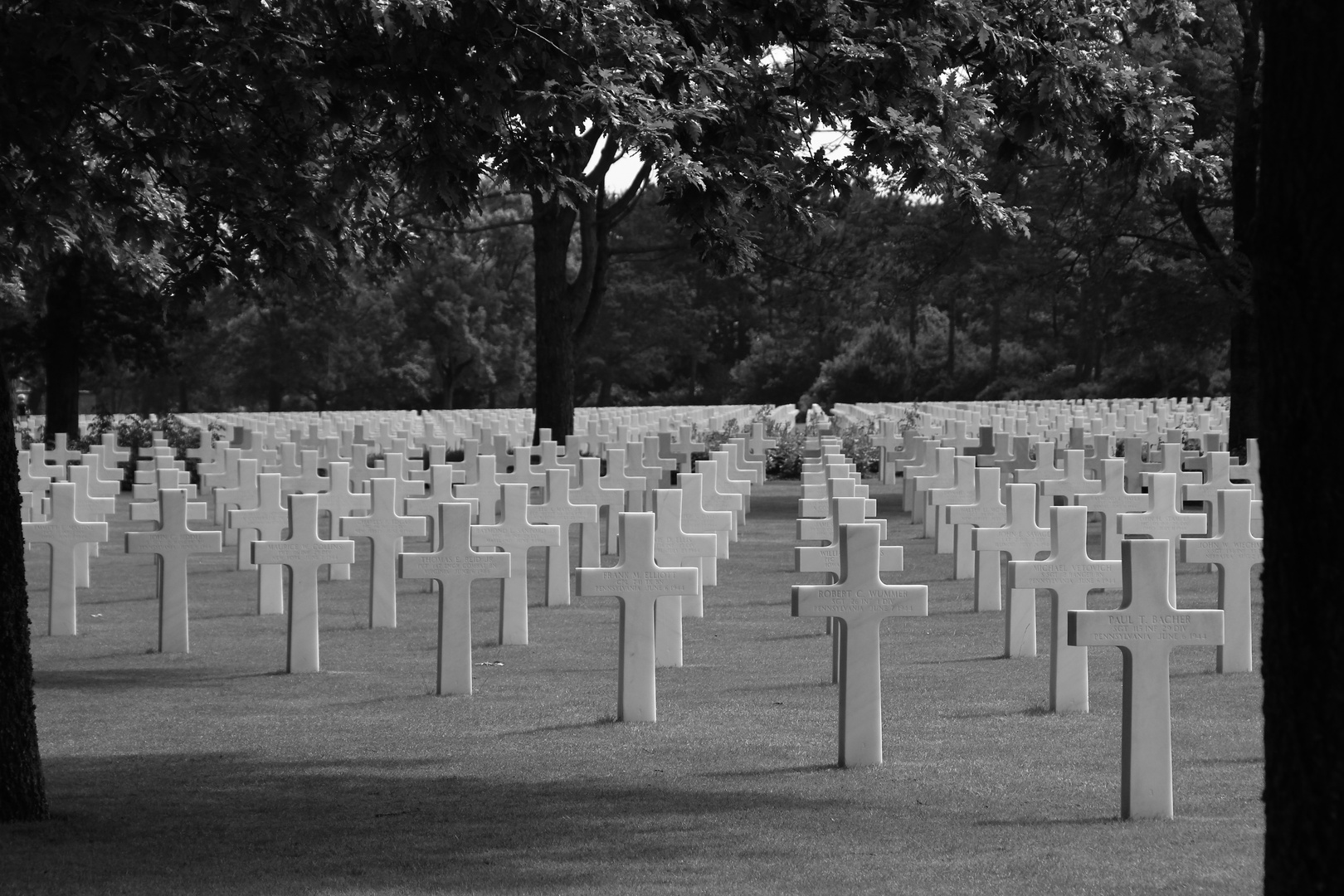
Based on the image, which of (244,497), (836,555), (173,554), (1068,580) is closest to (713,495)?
(244,497)

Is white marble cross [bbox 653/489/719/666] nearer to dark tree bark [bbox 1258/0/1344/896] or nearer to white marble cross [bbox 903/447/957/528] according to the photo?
dark tree bark [bbox 1258/0/1344/896]

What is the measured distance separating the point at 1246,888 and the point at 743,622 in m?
6.93

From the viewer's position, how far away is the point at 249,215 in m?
7.44

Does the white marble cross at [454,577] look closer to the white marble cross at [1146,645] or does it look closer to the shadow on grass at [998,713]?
the shadow on grass at [998,713]

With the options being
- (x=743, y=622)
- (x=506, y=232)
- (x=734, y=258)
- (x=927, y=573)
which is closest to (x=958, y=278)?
(x=927, y=573)

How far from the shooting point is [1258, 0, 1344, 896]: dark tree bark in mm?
3105

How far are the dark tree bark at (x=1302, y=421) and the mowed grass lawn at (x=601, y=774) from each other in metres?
1.53

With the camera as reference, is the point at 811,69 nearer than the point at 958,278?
Yes

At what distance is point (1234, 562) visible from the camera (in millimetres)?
8852

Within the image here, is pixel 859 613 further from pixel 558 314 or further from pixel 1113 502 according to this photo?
pixel 558 314

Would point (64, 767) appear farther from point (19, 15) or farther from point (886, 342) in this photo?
point (886, 342)

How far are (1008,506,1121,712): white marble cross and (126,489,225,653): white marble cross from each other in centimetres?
521

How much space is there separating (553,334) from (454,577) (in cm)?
1789

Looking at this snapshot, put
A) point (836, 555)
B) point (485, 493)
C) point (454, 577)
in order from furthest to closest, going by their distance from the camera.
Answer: point (485, 493)
point (836, 555)
point (454, 577)
